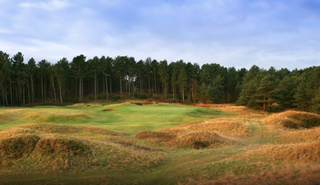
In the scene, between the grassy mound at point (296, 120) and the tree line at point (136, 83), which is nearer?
the grassy mound at point (296, 120)

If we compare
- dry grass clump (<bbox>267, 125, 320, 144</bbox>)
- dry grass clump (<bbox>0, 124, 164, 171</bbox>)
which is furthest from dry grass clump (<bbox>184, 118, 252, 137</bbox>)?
dry grass clump (<bbox>0, 124, 164, 171</bbox>)

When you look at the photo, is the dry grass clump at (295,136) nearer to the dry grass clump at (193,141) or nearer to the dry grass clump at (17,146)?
the dry grass clump at (193,141)


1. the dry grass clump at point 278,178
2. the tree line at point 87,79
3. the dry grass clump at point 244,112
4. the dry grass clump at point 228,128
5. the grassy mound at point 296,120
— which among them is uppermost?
the tree line at point 87,79

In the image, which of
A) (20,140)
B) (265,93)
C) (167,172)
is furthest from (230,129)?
(265,93)

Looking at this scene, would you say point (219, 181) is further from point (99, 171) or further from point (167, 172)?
point (99, 171)

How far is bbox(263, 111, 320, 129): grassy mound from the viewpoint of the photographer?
16.9 metres

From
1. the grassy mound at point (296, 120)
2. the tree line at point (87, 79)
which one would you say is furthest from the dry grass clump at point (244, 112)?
the tree line at point (87, 79)

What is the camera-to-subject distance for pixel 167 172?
21.2 feet

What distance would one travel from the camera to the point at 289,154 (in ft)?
23.7

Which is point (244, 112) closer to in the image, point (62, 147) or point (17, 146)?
point (62, 147)

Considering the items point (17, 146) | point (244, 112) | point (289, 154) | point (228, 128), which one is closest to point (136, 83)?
point (244, 112)

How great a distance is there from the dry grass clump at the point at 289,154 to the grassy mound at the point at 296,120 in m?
10.3

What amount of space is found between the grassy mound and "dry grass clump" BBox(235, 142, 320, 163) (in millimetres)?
10333

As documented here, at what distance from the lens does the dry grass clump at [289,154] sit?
262 inches
